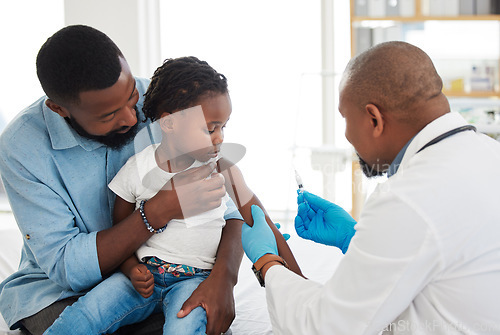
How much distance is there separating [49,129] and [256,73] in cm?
263

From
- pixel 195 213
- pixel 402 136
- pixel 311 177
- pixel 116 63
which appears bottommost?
pixel 311 177

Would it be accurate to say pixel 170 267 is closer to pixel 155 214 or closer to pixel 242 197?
pixel 155 214

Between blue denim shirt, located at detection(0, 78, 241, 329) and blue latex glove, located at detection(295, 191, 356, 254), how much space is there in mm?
549

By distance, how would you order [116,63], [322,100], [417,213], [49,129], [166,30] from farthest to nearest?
[166,30]
[322,100]
[49,129]
[116,63]
[417,213]

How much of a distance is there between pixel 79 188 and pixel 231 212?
437mm

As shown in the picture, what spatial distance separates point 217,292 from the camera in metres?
1.29

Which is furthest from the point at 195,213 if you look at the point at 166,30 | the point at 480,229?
the point at 166,30

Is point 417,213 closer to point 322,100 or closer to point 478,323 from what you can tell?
point 478,323

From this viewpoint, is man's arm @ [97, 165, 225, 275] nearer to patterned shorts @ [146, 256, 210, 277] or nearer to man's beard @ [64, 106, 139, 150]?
patterned shorts @ [146, 256, 210, 277]

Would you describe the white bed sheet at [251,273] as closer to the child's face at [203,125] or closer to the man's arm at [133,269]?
the man's arm at [133,269]

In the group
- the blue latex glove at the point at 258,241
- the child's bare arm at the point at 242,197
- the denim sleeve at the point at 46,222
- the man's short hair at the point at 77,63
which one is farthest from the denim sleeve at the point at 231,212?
the man's short hair at the point at 77,63

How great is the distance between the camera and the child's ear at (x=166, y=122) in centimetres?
140

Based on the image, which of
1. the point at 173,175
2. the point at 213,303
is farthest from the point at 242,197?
the point at 213,303

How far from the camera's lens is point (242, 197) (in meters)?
1.53
